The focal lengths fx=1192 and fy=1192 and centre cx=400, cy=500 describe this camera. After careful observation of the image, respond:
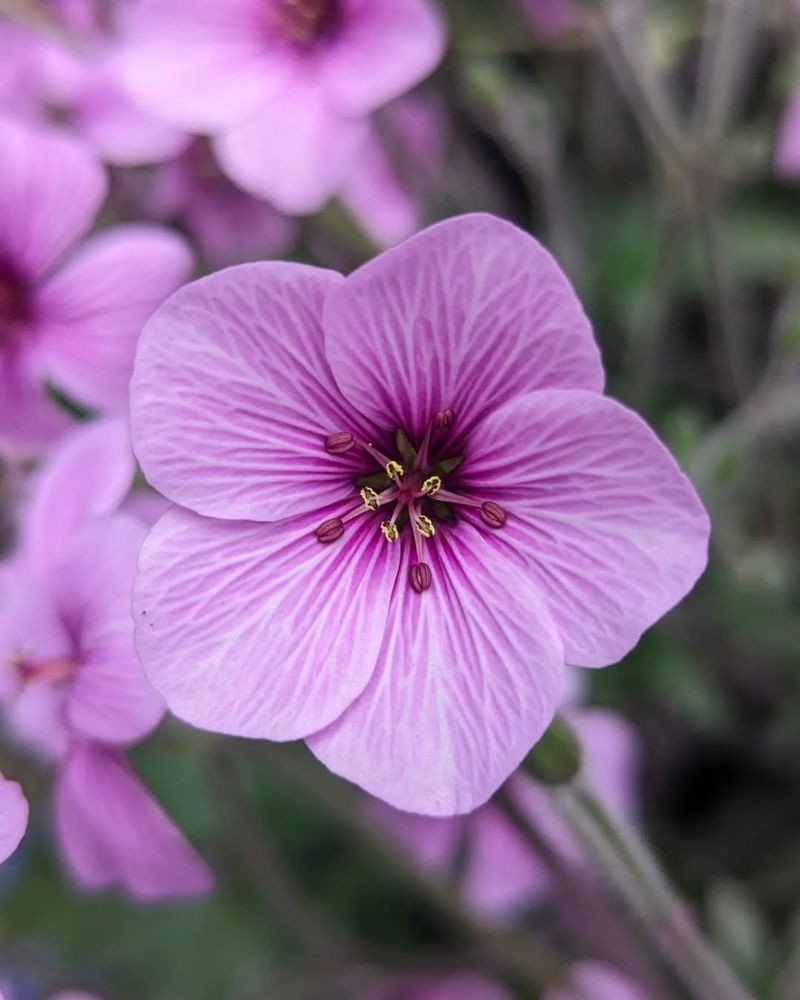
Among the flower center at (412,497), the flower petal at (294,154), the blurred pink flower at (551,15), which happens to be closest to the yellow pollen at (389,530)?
the flower center at (412,497)

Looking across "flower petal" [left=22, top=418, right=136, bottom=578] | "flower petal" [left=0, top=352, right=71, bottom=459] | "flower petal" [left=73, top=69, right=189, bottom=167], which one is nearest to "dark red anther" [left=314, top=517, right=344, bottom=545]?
"flower petal" [left=22, top=418, right=136, bottom=578]

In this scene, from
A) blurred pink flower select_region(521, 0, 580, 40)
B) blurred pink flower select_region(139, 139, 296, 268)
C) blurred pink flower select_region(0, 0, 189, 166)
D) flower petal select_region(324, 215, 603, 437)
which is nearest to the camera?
flower petal select_region(324, 215, 603, 437)

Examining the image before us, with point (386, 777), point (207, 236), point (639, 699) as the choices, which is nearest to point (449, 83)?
point (207, 236)

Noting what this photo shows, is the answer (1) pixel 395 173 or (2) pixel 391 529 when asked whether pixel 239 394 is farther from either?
(1) pixel 395 173

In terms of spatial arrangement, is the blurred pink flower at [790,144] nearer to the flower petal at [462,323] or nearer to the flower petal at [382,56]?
the flower petal at [382,56]

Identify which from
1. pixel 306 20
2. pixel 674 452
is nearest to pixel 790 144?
pixel 674 452

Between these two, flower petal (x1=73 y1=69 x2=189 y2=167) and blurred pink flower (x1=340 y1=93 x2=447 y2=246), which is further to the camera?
blurred pink flower (x1=340 y1=93 x2=447 y2=246)

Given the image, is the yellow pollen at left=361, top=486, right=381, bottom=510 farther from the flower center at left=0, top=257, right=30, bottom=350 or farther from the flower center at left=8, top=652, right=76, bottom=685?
the flower center at left=0, top=257, right=30, bottom=350

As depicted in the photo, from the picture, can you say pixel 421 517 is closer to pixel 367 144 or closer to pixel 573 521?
pixel 573 521
